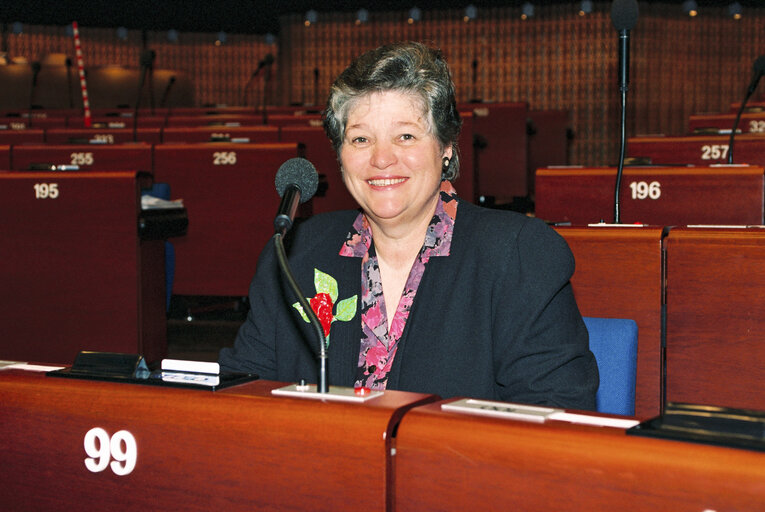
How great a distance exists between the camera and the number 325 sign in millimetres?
905

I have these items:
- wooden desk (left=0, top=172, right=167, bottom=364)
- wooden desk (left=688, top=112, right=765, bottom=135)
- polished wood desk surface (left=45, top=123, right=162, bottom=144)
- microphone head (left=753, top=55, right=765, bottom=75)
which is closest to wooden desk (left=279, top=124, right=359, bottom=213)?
polished wood desk surface (left=45, top=123, right=162, bottom=144)

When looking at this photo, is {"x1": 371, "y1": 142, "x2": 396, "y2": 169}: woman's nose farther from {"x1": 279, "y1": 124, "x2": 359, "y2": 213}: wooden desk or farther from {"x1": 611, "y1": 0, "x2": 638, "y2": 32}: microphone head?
{"x1": 279, "y1": 124, "x2": 359, "y2": 213}: wooden desk

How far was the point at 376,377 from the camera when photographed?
1493 mm

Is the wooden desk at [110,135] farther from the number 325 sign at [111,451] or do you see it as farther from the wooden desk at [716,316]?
the number 325 sign at [111,451]

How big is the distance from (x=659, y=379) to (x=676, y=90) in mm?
11777

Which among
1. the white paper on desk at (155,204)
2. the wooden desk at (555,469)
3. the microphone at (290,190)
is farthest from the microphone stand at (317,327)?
the white paper on desk at (155,204)

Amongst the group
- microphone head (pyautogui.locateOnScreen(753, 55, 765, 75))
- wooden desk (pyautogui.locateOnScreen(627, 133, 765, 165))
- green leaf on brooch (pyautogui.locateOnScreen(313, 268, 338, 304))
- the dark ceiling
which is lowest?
green leaf on brooch (pyautogui.locateOnScreen(313, 268, 338, 304))

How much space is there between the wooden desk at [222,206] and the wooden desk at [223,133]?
124cm

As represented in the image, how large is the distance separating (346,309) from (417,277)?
0.14 m

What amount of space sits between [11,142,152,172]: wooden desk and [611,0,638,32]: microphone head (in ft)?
11.5

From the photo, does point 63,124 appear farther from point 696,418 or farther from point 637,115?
point 696,418

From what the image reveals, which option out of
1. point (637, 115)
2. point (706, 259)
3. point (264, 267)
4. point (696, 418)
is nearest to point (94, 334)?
point (264, 267)

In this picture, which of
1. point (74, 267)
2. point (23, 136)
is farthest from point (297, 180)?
point (23, 136)

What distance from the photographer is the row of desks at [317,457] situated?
680 millimetres
